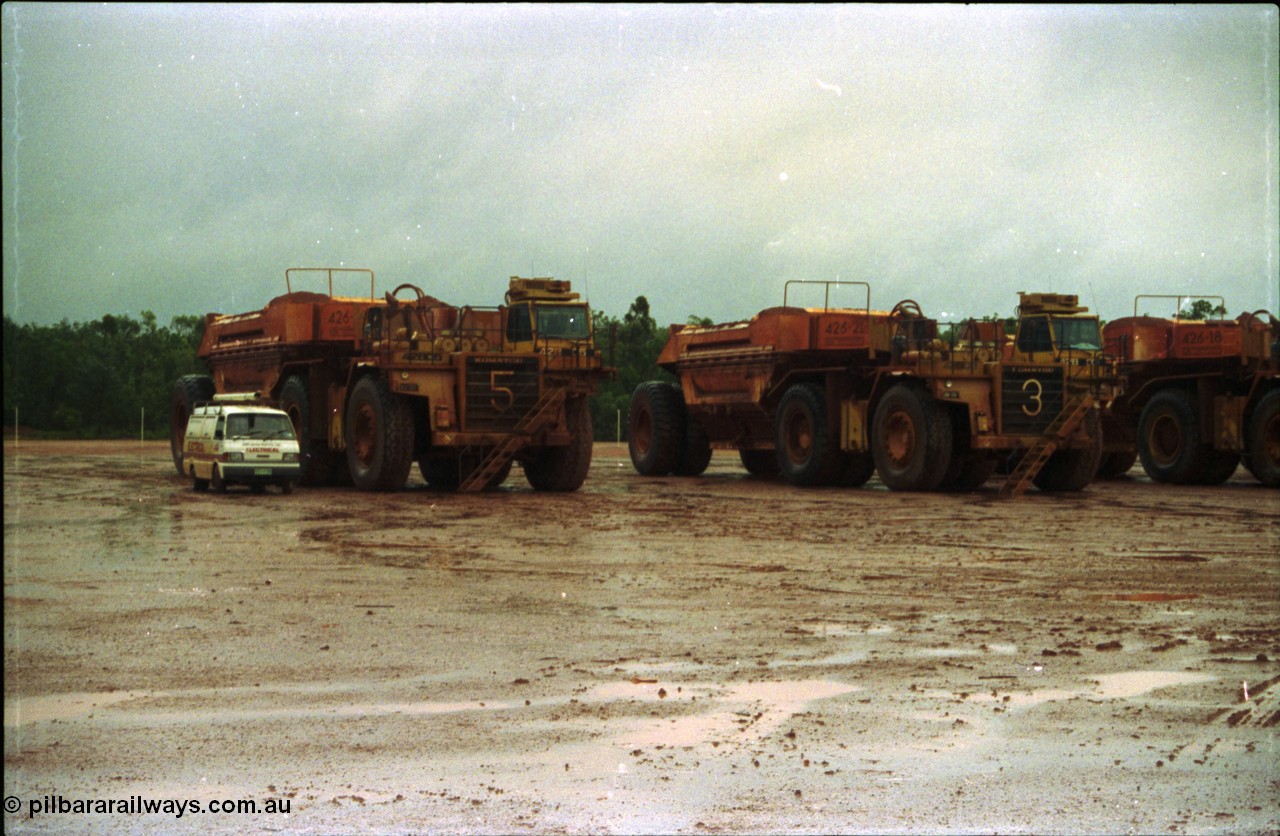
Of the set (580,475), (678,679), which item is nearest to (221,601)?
(678,679)

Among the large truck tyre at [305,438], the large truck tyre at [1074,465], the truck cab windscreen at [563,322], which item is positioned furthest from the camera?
the large truck tyre at [305,438]

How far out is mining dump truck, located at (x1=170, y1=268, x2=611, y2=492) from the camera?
2534cm

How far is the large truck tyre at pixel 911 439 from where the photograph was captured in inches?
1037

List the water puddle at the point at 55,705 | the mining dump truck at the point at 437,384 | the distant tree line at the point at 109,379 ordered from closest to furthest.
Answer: the water puddle at the point at 55,705 < the mining dump truck at the point at 437,384 < the distant tree line at the point at 109,379

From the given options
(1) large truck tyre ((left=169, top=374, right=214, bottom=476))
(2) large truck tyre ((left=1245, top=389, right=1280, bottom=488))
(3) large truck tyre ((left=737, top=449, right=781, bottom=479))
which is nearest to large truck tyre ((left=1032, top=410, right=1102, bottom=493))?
(2) large truck tyre ((left=1245, top=389, right=1280, bottom=488))

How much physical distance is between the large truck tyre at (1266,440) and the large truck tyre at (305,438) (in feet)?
57.8

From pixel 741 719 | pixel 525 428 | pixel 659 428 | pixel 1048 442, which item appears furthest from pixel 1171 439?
pixel 741 719

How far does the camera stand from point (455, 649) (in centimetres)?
1065

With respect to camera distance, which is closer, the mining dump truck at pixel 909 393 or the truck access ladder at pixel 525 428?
the truck access ladder at pixel 525 428

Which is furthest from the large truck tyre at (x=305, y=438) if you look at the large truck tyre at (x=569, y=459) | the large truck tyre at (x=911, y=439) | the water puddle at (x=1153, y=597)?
the water puddle at (x=1153, y=597)

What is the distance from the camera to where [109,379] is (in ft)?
191

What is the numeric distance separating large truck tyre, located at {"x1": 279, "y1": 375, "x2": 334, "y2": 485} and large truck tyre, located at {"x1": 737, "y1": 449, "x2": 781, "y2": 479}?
9727 mm

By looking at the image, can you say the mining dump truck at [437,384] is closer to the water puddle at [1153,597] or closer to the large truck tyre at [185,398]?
the large truck tyre at [185,398]

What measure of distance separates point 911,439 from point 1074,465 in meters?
3.11
